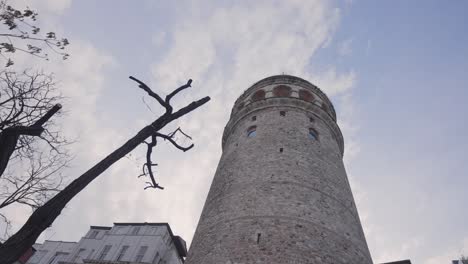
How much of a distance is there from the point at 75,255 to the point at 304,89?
918 inches

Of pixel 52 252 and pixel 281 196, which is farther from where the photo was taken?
pixel 52 252

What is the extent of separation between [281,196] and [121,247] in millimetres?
18704

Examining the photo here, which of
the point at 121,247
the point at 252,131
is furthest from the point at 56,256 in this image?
the point at 252,131

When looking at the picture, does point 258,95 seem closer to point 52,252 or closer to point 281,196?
point 281,196

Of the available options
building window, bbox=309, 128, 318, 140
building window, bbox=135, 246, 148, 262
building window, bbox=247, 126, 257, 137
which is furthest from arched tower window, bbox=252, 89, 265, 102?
building window, bbox=135, 246, 148, 262

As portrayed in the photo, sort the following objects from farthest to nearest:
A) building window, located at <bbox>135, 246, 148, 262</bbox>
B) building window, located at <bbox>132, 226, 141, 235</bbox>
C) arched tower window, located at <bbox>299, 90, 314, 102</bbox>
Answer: building window, located at <bbox>132, 226, 141, 235</bbox> < building window, located at <bbox>135, 246, 148, 262</bbox> < arched tower window, located at <bbox>299, 90, 314, 102</bbox>

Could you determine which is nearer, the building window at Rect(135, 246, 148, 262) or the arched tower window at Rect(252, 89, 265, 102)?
the arched tower window at Rect(252, 89, 265, 102)

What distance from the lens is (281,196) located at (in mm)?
15008

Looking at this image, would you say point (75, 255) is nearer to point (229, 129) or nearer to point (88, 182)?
point (229, 129)

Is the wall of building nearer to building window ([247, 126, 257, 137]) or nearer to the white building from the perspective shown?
the white building

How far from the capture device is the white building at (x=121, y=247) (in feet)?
89.6

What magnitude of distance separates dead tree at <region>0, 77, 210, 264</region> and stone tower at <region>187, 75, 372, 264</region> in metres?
7.60

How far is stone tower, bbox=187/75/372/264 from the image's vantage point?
43.5 feet

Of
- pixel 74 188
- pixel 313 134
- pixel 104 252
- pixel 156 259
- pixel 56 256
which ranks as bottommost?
pixel 74 188
